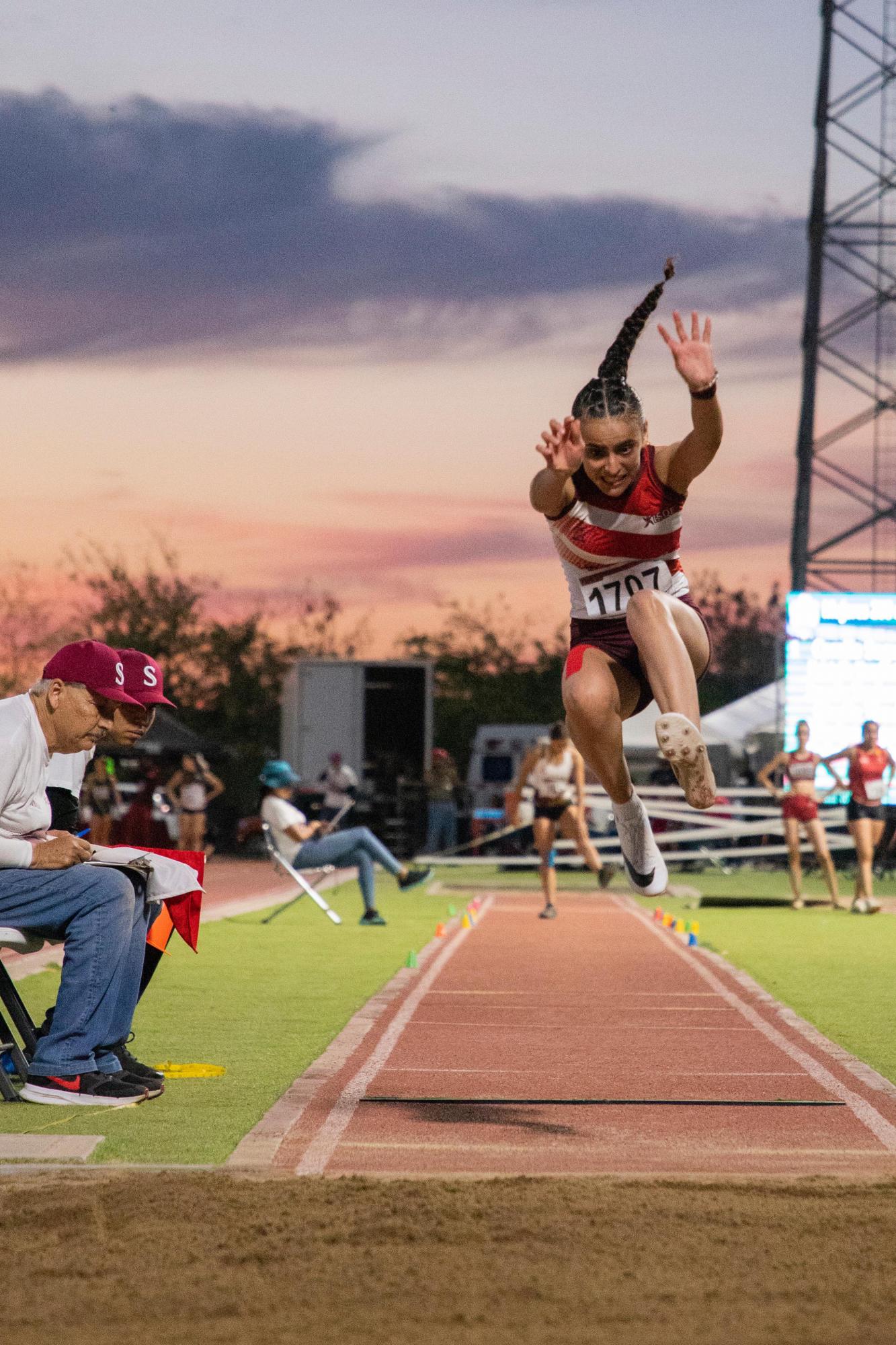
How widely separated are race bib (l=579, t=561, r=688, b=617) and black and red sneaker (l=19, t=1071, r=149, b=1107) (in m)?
2.67

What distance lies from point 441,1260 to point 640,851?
3.35 meters

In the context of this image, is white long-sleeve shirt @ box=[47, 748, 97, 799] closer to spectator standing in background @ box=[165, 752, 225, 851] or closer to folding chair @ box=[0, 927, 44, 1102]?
folding chair @ box=[0, 927, 44, 1102]

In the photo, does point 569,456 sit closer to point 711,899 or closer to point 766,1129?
point 766,1129

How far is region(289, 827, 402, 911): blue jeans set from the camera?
1714 centimetres

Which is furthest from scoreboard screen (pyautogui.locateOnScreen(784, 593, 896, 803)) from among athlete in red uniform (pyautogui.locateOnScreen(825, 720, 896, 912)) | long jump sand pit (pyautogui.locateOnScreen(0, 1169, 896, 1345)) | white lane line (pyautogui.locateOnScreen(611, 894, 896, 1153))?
long jump sand pit (pyautogui.locateOnScreen(0, 1169, 896, 1345))

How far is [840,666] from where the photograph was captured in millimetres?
25062

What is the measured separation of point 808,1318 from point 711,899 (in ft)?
59.3

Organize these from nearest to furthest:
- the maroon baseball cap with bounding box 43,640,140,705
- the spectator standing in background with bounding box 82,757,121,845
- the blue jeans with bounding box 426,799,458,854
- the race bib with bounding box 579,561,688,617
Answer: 1. the maroon baseball cap with bounding box 43,640,140,705
2. the race bib with bounding box 579,561,688,617
3. the spectator standing in background with bounding box 82,757,121,845
4. the blue jeans with bounding box 426,799,458,854

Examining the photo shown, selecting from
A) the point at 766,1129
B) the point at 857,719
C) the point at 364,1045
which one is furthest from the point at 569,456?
the point at 857,719

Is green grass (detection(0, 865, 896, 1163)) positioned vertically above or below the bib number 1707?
below

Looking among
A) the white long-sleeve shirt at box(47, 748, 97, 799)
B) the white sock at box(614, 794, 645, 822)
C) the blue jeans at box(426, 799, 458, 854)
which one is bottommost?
the blue jeans at box(426, 799, 458, 854)

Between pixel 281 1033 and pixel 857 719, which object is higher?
pixel 857 719

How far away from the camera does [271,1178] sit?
17.4 feet

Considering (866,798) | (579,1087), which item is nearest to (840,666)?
(866,798)
